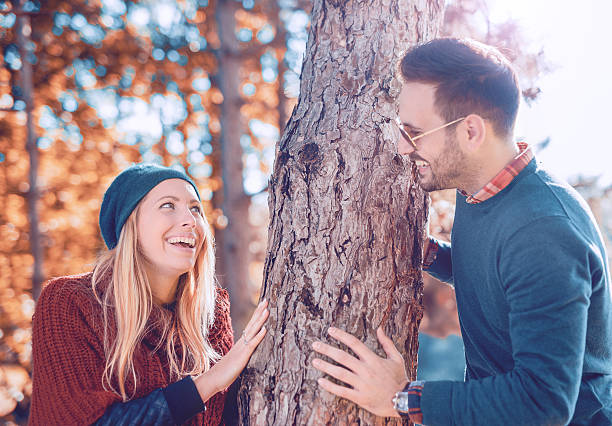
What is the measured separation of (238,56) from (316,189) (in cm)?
581

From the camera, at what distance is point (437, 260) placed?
2275mm

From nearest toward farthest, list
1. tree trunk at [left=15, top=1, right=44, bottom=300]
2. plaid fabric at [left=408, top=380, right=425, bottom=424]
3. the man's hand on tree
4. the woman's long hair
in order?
plaid fabric at [left=408, top=380, right=425, bottom=424], the man's hand on tree, the woman's long hair, tree trunk at [left=15, top=1, right=44, bottom=300]

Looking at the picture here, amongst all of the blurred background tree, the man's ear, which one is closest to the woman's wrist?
the man's ear

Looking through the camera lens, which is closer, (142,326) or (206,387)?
(206,387)

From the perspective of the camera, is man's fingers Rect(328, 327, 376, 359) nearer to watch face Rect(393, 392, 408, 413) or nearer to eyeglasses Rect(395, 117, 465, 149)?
watch face Rect(393, 392, 408, 413)

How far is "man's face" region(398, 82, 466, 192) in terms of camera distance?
5.93 feet

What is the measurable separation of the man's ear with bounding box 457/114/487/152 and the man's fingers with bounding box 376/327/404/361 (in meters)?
0.80

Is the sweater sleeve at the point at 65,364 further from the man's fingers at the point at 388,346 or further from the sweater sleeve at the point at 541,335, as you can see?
the sweater sleeve at the point at 541,335

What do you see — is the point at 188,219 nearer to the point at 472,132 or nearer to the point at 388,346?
the point at 388,346

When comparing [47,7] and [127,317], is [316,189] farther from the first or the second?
[47,7]

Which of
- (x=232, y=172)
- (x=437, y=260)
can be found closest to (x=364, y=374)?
(x=437, y=260)

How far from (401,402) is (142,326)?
4.22ft

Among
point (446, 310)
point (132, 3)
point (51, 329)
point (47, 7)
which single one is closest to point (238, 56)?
point (132, 3)

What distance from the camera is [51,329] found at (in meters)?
1.94
